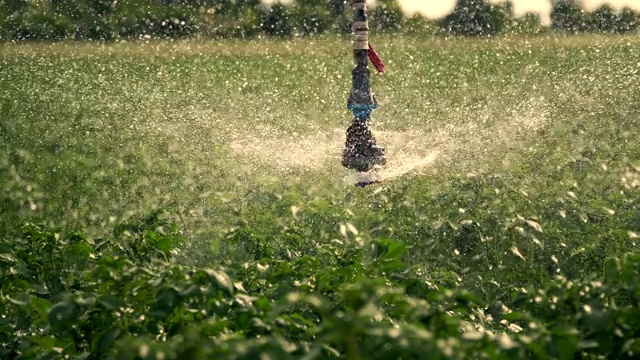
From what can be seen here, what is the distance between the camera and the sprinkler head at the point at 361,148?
900cm

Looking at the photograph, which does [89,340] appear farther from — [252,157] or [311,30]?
[311,30]

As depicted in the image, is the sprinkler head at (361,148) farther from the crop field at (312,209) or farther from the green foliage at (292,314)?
the green foliage at (292,314)

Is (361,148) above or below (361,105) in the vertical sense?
below

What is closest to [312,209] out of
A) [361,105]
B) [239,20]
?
[361,105]

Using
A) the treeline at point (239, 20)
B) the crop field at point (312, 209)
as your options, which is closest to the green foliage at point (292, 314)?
the crop field at point (312, 209)

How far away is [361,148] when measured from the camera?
9.00 meters

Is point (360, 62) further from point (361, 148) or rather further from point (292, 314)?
point (292, 314)

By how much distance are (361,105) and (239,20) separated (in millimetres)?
17145

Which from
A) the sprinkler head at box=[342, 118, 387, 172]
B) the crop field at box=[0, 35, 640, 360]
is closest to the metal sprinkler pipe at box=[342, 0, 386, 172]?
the sprinkler head at box=[342, 118, 387, 172]

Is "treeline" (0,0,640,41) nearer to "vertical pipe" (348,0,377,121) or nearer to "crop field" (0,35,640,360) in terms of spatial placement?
"crop field" (0,35,640,360)

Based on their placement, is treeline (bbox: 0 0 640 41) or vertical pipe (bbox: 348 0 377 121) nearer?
vertical pipe (bbox: 348 0 377 121)

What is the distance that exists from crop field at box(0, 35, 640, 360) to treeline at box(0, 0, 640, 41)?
2.46m

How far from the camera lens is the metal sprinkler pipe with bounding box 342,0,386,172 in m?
8.77

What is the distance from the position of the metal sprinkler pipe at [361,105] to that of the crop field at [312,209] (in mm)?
259
